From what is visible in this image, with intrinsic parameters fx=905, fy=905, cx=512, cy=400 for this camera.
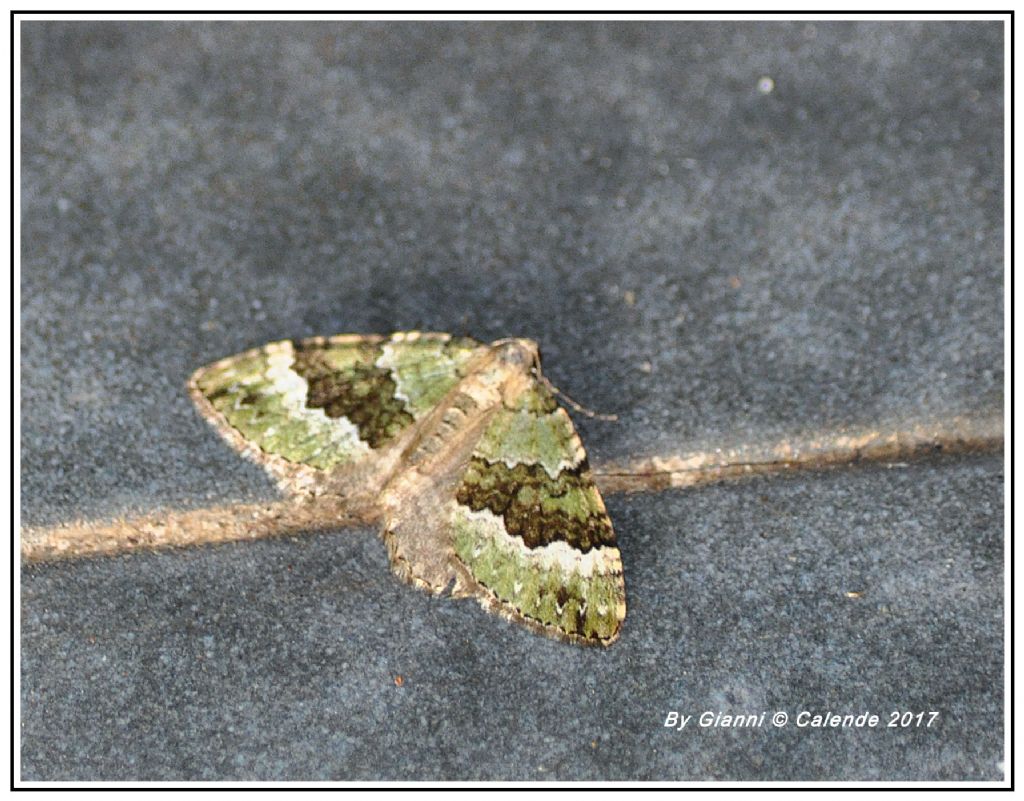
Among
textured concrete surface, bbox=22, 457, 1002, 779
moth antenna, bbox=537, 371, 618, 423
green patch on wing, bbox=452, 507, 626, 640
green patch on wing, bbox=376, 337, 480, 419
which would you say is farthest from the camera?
moth antenna, bbox=537, 371, 618, 423

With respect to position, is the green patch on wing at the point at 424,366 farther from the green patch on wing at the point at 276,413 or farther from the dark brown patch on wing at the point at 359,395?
the green patch on wing at the point at 276,413

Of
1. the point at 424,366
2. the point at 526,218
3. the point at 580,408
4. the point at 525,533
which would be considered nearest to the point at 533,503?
the point at 525,533

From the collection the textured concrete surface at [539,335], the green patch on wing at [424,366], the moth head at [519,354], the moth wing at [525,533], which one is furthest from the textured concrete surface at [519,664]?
the moth head at [519,354]

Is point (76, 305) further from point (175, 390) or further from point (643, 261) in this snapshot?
point (643, 261)

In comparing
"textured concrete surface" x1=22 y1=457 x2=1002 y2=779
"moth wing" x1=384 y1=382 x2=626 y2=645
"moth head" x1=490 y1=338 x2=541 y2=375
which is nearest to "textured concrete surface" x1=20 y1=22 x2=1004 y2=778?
"textured concrete surface" x1=22 y1=457 x2=1002 y2=779

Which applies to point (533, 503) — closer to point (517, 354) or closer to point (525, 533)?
point (525, 533)

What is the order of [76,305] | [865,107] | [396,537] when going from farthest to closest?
[865,107]
[76,305]
[396,537]

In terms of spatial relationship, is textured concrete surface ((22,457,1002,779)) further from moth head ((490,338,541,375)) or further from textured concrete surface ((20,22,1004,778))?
moth head ((490,338,541,375))
